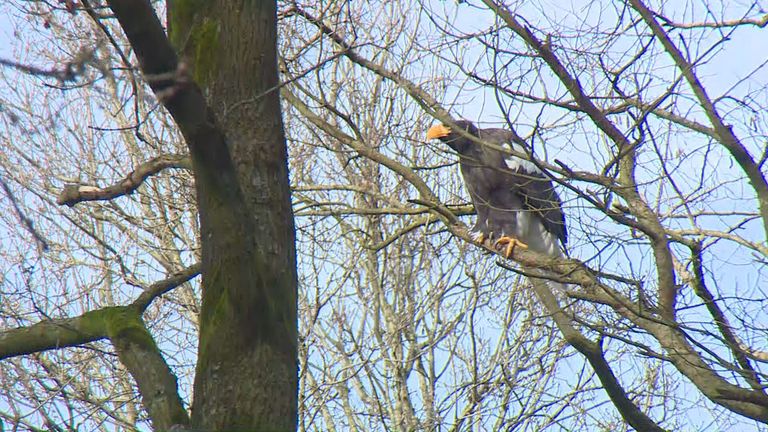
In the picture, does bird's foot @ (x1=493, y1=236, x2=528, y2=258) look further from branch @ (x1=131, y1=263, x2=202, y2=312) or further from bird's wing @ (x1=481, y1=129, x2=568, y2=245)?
branch @ (x1=131, y1=263, x2=202, y2=312)

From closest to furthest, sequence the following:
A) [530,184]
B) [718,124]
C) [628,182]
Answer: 1. [628,182]
2. [718,124]
3. [530,184]

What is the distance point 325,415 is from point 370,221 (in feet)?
6.64

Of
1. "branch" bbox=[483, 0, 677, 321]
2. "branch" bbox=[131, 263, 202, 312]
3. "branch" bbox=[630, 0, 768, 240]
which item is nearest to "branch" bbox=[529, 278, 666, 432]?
"branch" bbox=[483, 0, 677, 321]

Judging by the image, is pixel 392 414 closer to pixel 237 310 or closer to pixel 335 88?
pixel 335 88

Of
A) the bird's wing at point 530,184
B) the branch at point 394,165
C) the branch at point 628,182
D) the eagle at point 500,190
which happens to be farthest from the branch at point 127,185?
the bird's wing at point 530,184

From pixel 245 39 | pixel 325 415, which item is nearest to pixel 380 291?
pixel 325 415

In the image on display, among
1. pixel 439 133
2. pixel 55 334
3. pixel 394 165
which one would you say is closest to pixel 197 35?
pixel 55 334

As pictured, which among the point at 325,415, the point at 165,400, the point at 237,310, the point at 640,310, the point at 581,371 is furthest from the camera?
A: the point at 325,415

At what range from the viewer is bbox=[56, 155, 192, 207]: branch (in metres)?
3.57

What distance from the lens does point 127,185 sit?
3.57m

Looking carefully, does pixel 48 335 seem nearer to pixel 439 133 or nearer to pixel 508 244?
pixel 508 244

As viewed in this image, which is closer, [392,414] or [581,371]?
[581,371]

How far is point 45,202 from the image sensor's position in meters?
10.4

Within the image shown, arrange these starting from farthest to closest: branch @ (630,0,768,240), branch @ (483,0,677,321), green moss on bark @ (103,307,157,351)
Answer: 1. branch @ (630,0,768,240)
2. branch @ (483,0,677,321)
3. green moss on bark @ (103,307,157,351)
